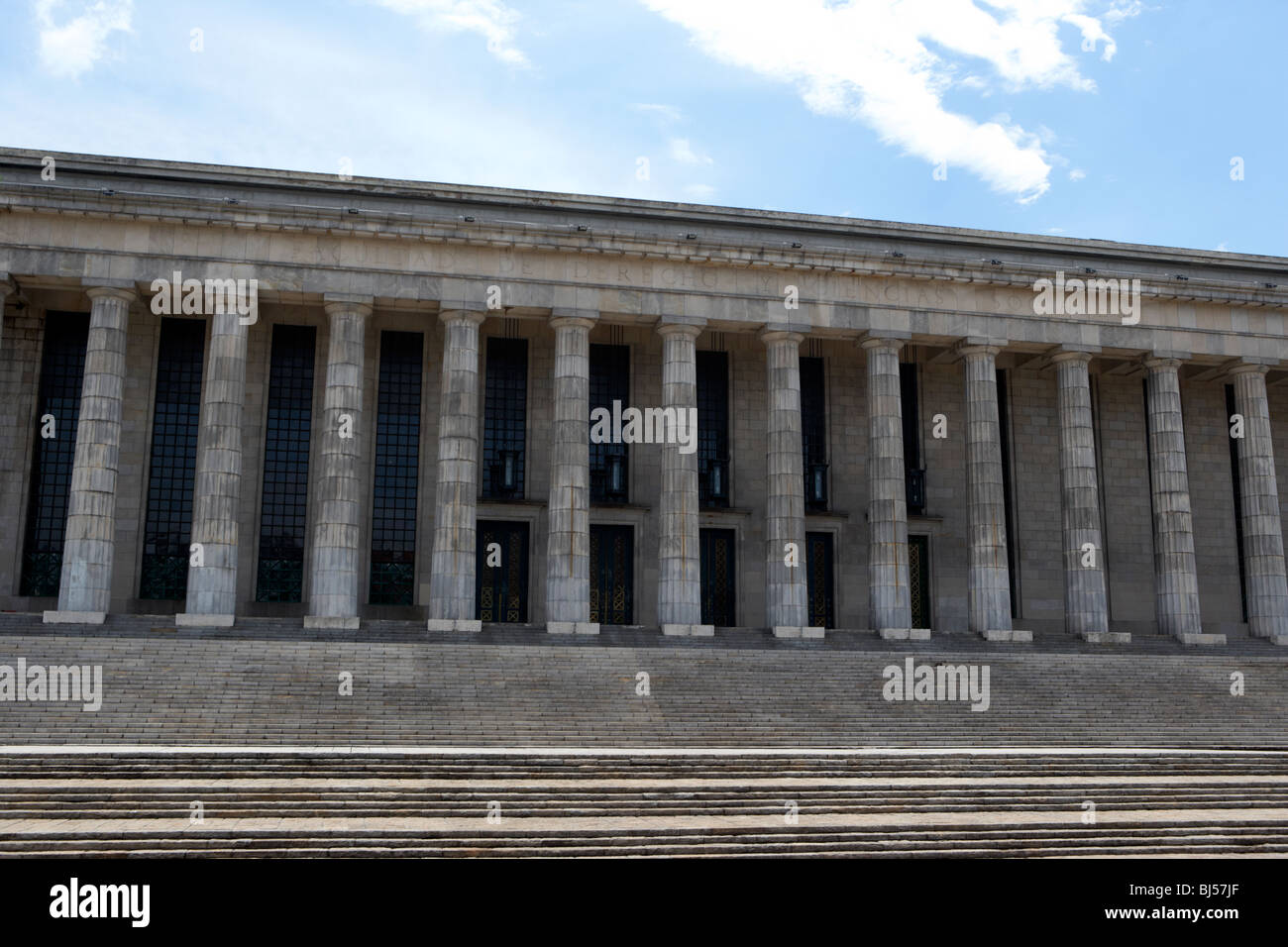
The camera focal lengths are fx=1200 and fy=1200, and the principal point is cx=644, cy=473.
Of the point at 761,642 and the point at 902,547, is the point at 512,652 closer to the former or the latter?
A: the point at 761,642

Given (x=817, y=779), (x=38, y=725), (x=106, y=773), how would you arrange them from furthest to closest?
(x=38, y=725) → (x=817, y=779) → (x=106, y=773)

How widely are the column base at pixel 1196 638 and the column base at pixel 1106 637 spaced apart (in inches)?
75.5

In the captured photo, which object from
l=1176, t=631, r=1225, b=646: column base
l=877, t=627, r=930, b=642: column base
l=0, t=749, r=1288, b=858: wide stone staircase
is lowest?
l=0, t=749, r=1288, b=858: wide stone staircase

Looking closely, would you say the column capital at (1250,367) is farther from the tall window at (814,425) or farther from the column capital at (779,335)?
the column capital at (779,335)

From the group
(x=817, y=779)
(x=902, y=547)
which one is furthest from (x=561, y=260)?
(x=817, y=779)

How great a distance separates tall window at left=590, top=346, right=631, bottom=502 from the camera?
38.1 m

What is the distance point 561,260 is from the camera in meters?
34.5

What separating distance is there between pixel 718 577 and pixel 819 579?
342 cm

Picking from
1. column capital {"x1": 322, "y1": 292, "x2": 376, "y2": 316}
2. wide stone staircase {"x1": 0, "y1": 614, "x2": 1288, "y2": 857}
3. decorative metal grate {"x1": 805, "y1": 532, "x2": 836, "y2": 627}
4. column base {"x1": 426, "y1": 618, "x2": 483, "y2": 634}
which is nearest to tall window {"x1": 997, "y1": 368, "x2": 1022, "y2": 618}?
wide stone staircase {"x1": 0, "y1": 614, "x2": 1288, "y2": 857}

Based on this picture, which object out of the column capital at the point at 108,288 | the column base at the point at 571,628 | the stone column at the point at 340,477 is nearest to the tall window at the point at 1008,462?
the column base at the point at 571,628

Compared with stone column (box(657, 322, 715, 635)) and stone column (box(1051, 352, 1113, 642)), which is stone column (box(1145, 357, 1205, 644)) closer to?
stone column (box(1051, 352, 1113, 642))

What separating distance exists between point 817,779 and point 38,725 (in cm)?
1463

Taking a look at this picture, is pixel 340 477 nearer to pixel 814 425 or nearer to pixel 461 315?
pixel 461 315

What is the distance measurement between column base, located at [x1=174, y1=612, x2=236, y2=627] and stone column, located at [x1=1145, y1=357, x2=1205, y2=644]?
27337mm
